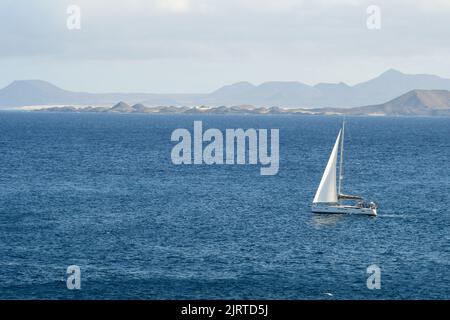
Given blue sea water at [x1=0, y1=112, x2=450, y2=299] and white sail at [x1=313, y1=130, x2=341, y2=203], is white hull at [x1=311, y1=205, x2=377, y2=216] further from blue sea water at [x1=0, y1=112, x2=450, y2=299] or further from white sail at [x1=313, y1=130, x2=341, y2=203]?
blue sea water at [x1=0, y1=112, x2=450, y2=299]

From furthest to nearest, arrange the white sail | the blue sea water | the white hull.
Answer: the white sail
the white hull
the blue sea water

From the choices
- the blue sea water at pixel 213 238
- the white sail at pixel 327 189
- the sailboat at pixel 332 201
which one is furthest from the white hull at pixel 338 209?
the blue sea water at pixel 213 238

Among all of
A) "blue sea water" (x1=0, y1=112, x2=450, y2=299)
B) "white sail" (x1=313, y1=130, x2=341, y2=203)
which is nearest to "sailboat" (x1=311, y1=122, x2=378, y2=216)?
"white sail" (x1=313, y1=130, x2=341, y2=203)

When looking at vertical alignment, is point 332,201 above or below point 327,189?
below

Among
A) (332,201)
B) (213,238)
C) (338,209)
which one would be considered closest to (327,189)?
(332,201)

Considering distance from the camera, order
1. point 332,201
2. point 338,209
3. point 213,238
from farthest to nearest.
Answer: point 332,201 < point 338,209 < point 213,238

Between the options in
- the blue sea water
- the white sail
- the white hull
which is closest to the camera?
the blue sea water

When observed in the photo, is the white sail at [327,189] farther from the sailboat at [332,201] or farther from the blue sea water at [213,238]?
the blue sea water at [213,238]

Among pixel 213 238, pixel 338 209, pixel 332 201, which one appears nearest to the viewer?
pixel 213 238

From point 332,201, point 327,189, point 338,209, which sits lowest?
point 338,209

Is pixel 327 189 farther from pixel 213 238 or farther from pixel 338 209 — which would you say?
pixel 213 238

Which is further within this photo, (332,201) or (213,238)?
(332,201)
